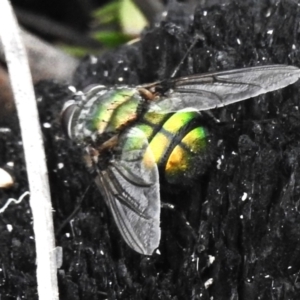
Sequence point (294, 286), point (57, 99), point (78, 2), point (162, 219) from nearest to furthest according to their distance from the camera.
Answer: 1. point (294, 286)
2. point (162, 219)
3. point (57, 99)
4. point (78, 2)

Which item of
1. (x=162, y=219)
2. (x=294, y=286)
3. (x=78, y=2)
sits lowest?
(x=294, y=286)

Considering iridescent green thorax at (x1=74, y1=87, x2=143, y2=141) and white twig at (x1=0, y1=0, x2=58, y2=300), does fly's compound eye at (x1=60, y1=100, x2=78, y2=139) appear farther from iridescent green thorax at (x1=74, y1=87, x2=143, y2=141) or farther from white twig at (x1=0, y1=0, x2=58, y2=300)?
white twig at (x1=0, y1=0, x2=58, y2=300)

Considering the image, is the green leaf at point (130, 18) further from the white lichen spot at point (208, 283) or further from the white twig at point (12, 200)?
the white lichen spot at point (208, 283)

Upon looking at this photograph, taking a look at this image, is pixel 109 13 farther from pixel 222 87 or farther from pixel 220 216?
pixel 220 216

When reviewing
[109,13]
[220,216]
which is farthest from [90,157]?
[109,13]

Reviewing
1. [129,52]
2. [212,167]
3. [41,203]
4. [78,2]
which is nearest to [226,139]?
[212,167]

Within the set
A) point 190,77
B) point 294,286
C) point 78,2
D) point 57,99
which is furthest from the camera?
point 78,2

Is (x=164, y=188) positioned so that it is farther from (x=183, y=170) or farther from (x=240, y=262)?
(x=240, y=262)

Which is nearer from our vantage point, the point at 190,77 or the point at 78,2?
the point at 190,77
